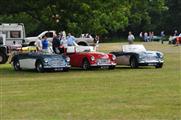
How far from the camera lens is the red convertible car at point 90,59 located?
31.3 meters

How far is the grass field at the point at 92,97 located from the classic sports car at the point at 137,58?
5551mm

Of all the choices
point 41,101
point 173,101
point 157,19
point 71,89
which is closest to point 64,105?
point 41,101

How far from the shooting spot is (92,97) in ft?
58.4

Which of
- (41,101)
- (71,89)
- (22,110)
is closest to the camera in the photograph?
(22,110)

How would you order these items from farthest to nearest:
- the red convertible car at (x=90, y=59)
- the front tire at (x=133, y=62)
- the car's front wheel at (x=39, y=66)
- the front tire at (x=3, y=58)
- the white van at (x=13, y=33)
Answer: the white van at (x=13, y=33) → the front tire at (x=3, y=58) → the front tire at (x=133, y=62) → the red convertible car at (x=90, y=59) → the car's front wheel at (x=39, y=66)

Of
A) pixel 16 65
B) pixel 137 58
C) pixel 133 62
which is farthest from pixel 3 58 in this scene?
pixel 137 58

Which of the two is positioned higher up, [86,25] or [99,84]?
[86,25]

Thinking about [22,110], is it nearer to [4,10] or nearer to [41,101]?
[41,101]

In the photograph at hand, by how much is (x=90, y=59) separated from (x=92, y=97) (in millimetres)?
13561

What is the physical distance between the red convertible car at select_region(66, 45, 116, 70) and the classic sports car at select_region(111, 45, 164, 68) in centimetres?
72

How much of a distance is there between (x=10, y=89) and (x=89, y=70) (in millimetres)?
10806

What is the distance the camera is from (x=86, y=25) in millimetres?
32281

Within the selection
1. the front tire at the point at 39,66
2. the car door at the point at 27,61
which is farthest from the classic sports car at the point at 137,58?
the car door at the point at 27,61

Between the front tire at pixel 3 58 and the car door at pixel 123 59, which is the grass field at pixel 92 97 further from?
the front tire at pixel 3 58
